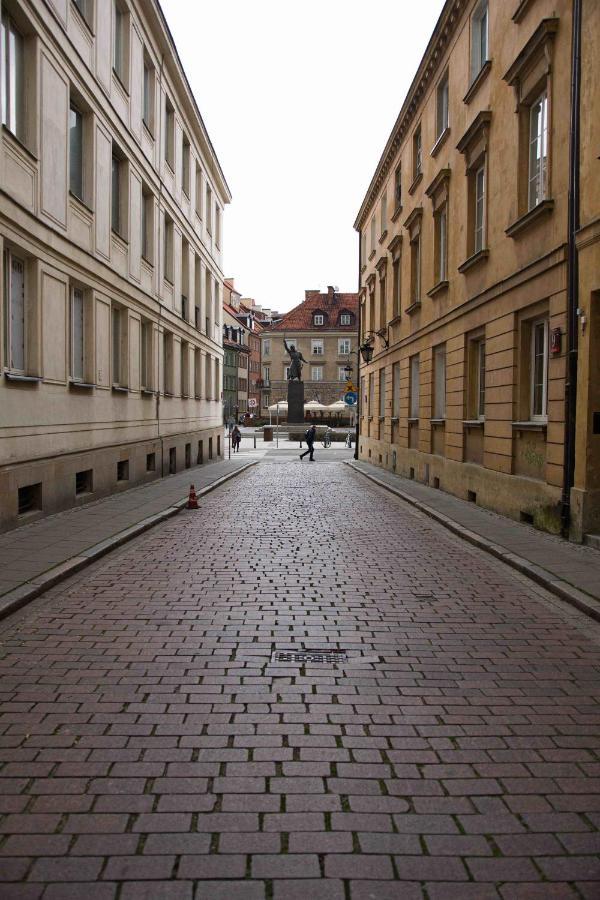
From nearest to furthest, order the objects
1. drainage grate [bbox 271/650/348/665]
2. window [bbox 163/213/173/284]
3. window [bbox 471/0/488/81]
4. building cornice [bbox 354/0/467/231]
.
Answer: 1. drainage grate [bbox 271/650/348/665]
2. window [bbox 471/0/488/81]
3. building cornice [bbox 354/0/467/231]
4. window [bbox 163/213/173/284]

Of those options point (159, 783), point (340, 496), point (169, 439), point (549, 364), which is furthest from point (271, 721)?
point (169, 439)

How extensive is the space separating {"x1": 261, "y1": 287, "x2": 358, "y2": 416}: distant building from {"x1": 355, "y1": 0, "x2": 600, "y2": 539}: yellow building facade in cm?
6352

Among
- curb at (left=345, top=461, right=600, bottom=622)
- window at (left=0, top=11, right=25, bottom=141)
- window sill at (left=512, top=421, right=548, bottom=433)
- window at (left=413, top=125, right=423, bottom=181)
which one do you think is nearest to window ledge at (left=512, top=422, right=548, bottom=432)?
window sill at (left=512, top=421, right=548, bottom=433)

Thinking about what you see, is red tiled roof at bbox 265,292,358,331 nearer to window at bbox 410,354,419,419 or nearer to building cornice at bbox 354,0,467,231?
building cornice at bbox 354,0,467,231

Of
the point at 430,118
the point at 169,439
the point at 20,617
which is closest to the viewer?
the point at 20,617

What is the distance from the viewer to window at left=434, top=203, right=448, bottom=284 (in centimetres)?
1875

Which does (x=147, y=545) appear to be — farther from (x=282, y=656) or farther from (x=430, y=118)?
(x=430, y=118)

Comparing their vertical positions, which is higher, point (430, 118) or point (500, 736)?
point (430, 118)

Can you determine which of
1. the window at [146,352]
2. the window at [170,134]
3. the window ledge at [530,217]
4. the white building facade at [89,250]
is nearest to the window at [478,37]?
the window ledge at [530,217]

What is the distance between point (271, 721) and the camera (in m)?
4.18

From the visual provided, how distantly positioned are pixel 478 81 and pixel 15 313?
32.9 ft

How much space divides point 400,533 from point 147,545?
3870 mm

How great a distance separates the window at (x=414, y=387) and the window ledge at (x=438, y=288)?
306 centimetres

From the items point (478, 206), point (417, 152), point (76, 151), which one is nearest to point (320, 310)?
point (417, 152)
